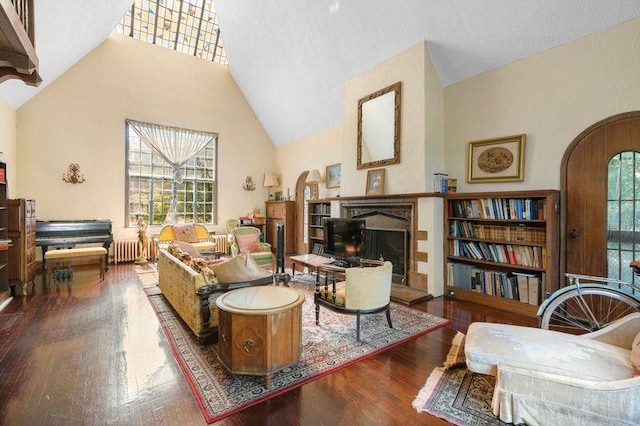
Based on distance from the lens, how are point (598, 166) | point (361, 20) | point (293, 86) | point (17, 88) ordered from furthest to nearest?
point (293, 86)
point (17, 88)
point (361, 20)
point (598, 166)

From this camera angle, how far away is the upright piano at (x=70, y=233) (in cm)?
539

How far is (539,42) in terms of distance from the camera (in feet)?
11.6

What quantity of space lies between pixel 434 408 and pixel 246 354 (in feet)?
4.25

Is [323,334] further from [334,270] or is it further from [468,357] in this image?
[468,357]

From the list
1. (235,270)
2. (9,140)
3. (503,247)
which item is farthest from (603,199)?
(9,140)

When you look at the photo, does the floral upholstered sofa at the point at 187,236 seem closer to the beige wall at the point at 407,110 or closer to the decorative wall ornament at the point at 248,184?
the decorative wall ornament at the point at 248,184

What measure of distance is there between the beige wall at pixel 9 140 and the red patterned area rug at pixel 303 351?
4.17 m

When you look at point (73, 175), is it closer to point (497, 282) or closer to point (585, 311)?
point (497, 282)

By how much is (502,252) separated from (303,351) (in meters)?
2.83

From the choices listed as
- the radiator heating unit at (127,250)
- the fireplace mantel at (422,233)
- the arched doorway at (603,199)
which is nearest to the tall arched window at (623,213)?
the arched doorway at (603,199)

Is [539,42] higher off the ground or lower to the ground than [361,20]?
lower

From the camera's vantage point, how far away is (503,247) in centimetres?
381

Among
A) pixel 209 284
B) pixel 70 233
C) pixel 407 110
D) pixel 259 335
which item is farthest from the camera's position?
pixel 70 233

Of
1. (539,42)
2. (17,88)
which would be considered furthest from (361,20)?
(17,88)
